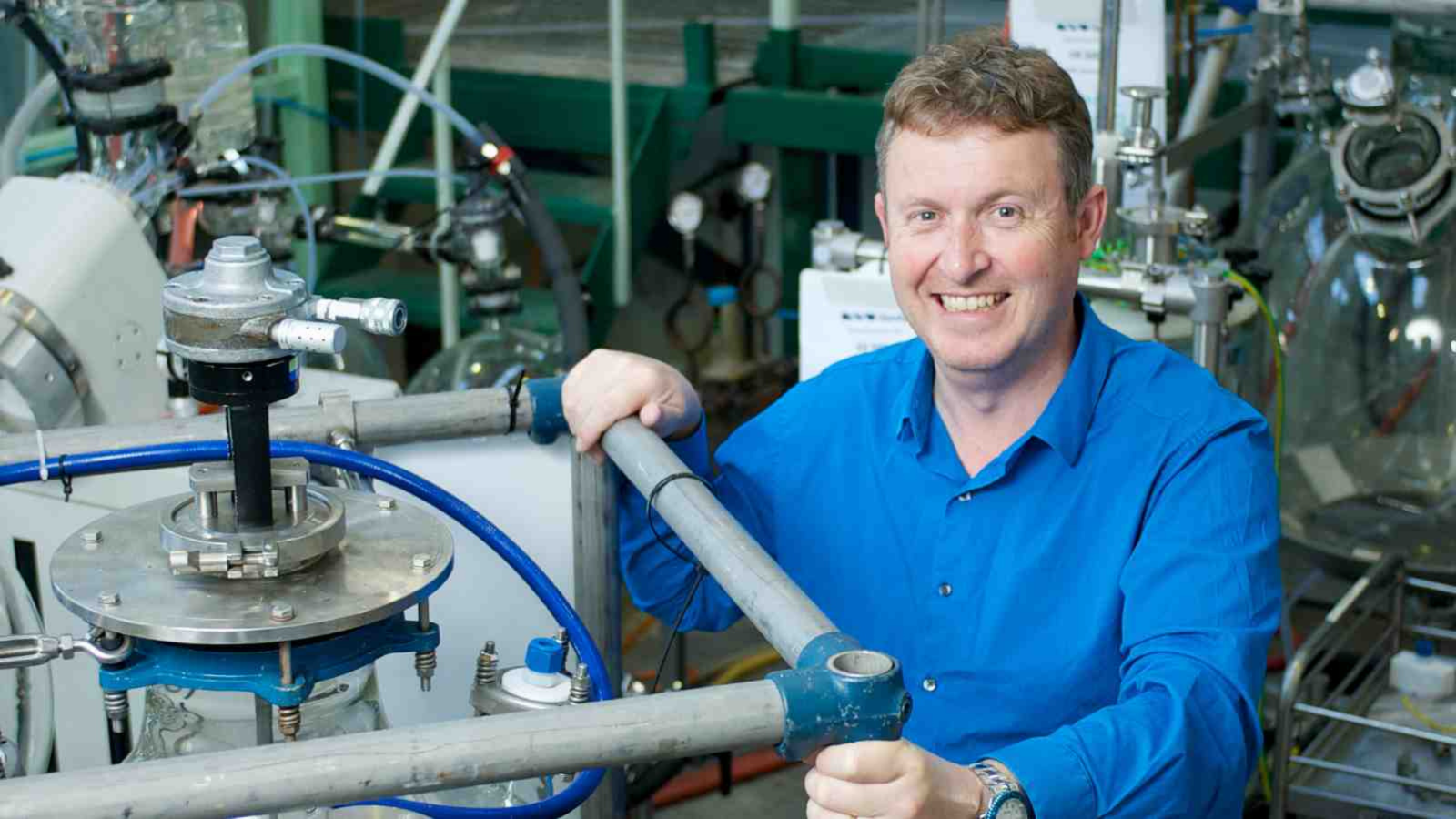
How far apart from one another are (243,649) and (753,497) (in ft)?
2.26

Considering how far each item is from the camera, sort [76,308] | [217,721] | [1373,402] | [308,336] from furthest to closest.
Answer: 1. [1373,402]
2. [76,308]
3. [217,721]
4. [308,336]

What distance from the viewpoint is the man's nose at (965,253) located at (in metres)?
1.41

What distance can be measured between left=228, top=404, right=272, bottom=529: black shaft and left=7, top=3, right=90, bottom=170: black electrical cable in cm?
109

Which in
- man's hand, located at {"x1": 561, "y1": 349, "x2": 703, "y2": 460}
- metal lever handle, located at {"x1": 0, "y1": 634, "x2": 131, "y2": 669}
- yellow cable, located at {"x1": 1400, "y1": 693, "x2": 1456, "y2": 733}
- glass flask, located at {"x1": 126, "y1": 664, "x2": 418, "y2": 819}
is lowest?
yellow cable, located at {"x1": 1400, "y1": 693, "x2": 1456, "y2": 733}

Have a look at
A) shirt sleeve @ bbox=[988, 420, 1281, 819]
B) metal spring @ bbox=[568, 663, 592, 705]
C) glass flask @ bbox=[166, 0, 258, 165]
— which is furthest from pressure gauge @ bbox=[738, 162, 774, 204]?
metal spring @ bbox=[568, 663, 592, 705]

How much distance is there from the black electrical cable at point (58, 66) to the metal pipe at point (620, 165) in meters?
1.63

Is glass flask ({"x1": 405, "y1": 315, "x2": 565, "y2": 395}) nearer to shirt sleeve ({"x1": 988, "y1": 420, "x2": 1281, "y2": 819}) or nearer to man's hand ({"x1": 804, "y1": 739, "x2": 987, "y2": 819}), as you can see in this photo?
shirt sleeve ({"x1": 988, "y1": 420, "x2": 1281, "y2": 819})

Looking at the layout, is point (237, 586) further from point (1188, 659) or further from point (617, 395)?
point (1188, 659)

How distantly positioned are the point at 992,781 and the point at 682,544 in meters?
0.56

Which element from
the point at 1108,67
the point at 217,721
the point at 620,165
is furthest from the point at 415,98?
the point at 217,721

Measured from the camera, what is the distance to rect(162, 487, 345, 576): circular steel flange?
3.45 ft

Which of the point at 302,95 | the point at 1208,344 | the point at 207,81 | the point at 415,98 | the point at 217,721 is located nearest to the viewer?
the point at 217,721

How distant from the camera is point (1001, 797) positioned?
101 centimetres

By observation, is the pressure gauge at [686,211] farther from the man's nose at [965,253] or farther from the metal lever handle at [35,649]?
the metal lever handle at [35,649]
